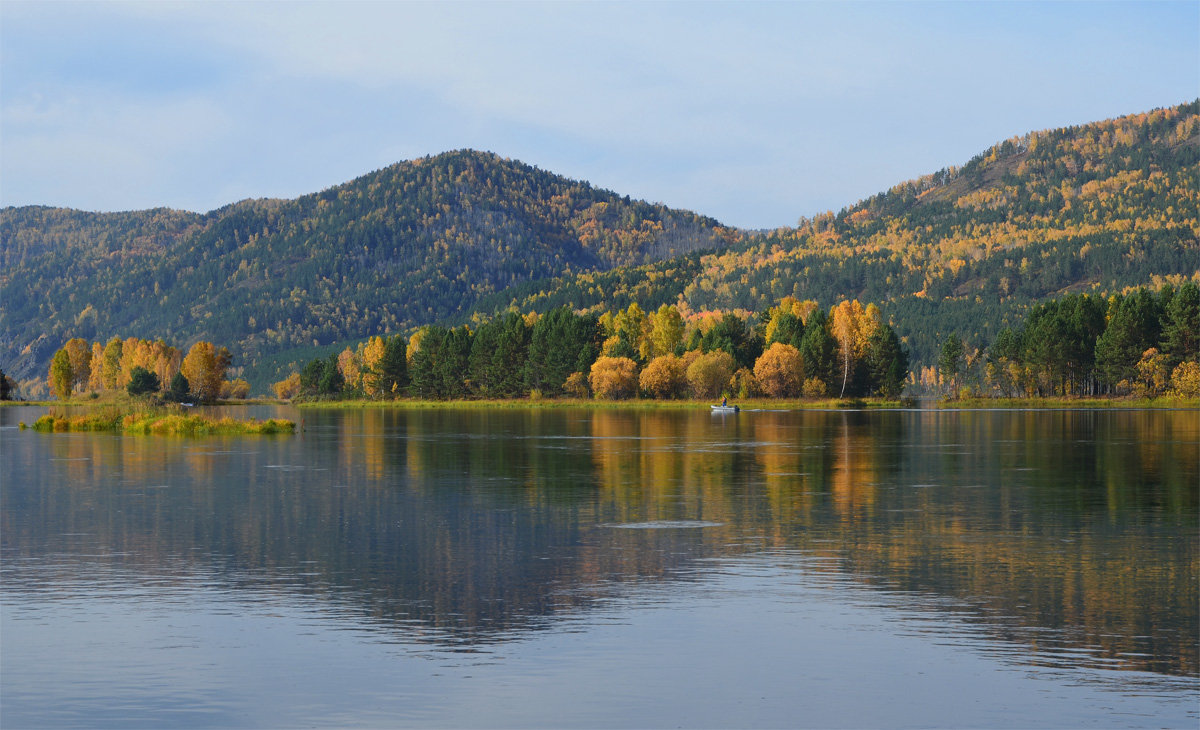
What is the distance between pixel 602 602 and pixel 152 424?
85.4 metres

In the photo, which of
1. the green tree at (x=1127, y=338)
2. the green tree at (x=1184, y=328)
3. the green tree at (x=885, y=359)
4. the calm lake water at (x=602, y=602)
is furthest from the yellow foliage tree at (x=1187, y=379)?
the calm lake water at (x=602, y=602)

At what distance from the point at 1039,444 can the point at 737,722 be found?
74581mm

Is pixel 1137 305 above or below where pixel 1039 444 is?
above

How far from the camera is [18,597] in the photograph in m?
26.4

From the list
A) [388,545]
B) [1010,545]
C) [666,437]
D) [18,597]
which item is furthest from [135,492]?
[666,437]

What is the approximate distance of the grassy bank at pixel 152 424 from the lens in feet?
328

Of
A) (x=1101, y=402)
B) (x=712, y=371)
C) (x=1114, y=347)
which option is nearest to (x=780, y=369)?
(x=712, y=371)

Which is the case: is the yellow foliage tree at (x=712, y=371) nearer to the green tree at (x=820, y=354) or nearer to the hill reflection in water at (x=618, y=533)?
the green tree at (x=820, y=354)

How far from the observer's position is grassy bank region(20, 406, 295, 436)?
99.9 m

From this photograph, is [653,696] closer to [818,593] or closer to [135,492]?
[818,593]

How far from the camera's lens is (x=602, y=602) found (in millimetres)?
25297

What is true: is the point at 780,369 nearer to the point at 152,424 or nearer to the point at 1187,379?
the point at 1187,379

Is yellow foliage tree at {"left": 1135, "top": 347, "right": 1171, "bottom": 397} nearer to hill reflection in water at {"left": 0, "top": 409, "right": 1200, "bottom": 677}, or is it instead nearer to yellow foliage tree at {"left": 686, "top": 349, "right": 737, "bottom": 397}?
yellow foliage tree at {"left": 686, "top": 349, "right": 737, "bottom": 397}

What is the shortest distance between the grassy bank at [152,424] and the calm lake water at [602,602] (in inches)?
1794
